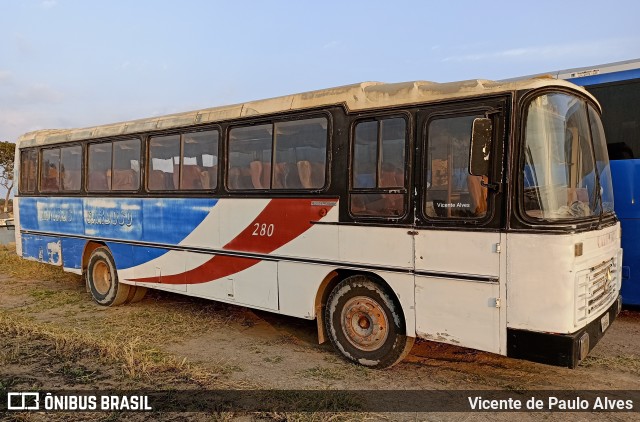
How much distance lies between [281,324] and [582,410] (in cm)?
429

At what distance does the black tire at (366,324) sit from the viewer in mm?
5434

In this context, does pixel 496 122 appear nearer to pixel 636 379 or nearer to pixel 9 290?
pixel 636 379

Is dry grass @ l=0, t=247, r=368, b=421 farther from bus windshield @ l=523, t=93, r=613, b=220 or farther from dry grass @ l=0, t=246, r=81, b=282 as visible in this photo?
bus windshield @ l=523, t=93, r=613, b=220

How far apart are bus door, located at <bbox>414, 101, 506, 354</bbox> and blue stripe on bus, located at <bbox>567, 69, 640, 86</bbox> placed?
4.38m

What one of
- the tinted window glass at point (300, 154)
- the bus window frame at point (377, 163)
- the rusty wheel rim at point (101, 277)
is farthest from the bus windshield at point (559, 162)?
the rusty wheel rim at point (101, 277)

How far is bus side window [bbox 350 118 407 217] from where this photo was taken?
533 cm

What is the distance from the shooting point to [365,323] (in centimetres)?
572

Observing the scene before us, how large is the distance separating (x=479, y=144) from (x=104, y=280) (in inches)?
293

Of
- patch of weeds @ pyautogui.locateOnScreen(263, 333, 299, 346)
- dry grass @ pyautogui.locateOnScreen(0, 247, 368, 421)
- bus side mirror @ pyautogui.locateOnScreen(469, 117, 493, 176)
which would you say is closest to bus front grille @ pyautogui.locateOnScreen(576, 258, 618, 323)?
bus side mirror @ pyautogui.locateOnScreen(469, 117, 493, 176)

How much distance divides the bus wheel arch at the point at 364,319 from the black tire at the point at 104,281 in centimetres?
464

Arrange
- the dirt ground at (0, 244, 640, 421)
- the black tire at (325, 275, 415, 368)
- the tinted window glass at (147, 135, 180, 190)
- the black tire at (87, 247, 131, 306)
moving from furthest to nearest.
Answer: the black tire at (87, 247, 131, 306), the tinted window glass at (147, 135, 180, 190), the black tire at (325, 275, 415, 368), the dirt ground at (0, 244, 640, 421)

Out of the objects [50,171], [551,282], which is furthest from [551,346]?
[50,171]

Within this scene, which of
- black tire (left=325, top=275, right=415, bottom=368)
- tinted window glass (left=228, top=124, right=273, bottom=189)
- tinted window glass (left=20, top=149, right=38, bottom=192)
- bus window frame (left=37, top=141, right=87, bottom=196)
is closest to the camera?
black tire (left=325, top=275, right=415, bottom=368)

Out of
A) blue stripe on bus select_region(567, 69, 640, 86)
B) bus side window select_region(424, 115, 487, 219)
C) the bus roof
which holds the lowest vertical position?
bus side window select_region(424, 115, 487, 219)
